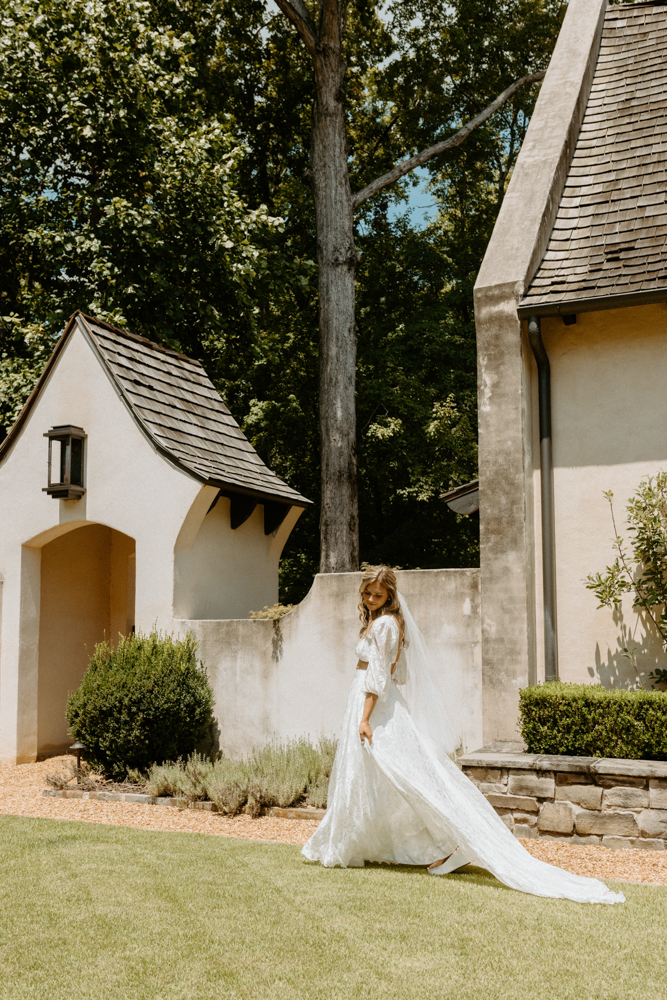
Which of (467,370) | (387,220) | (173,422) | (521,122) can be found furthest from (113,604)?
(521,122)

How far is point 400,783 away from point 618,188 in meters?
6.99

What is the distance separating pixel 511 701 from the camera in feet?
26.8

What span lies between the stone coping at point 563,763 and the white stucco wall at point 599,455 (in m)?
1.32

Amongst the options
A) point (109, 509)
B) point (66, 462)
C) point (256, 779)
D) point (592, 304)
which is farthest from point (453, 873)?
point (66, 462)

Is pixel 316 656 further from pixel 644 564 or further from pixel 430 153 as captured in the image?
pixel 430 153

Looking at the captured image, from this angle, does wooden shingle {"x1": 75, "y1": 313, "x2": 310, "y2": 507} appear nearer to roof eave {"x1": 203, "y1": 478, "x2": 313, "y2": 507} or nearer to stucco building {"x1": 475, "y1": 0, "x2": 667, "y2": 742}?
roof eave {"x1": 203, "y1": 478, "x2": 313, "y2": 507}

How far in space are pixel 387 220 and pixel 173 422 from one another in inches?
570

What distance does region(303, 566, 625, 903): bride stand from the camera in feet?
19.2

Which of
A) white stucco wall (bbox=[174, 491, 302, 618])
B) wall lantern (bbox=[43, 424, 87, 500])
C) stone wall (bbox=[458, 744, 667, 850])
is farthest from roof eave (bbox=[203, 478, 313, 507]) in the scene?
stone wall (bbox=[458, 744, 667, 850])

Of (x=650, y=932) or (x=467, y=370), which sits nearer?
(x=650, y=932)

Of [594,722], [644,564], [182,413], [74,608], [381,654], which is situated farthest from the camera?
[74,608]

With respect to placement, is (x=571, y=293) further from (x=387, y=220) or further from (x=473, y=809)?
(x=387, y=220)

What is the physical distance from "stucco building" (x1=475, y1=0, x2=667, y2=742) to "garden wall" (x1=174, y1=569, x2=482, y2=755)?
1.33 ft

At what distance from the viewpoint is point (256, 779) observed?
853 cm
